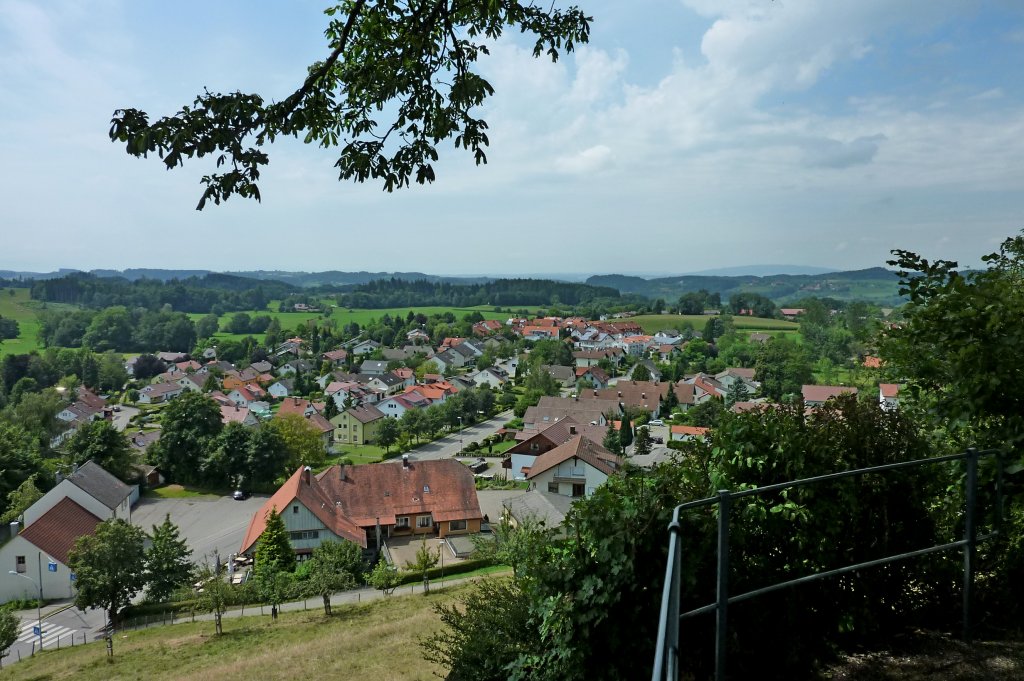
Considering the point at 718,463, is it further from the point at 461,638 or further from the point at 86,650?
the point at 86,650

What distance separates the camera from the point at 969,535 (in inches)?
157

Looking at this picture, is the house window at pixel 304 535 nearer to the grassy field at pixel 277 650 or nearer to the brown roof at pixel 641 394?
the grassy field at pixel 277 650

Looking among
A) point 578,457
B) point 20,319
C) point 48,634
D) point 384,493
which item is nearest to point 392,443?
point 384,493

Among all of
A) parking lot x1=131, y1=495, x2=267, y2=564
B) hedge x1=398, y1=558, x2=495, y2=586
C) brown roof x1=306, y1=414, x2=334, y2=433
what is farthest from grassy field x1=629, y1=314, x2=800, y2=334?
hedge x1=398, y1=558, x2=495, y2=586

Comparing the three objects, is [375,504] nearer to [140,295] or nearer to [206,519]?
[206,519]

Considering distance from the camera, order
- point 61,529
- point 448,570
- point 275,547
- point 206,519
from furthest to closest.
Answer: point 206,519
point 61,529
point 448,570
point 275,547

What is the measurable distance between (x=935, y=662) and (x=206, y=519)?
115ft

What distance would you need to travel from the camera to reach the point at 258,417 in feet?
182

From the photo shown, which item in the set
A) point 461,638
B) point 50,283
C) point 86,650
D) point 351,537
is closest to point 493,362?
point 351,537

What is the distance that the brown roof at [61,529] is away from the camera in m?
25.1

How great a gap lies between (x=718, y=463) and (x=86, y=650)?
63.7ft

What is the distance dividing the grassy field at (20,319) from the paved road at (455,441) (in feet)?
233

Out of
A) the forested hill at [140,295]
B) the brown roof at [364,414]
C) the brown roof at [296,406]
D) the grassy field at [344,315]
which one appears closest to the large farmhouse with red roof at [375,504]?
the brown roof at [364,414]

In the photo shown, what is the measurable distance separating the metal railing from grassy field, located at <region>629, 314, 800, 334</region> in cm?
10494
